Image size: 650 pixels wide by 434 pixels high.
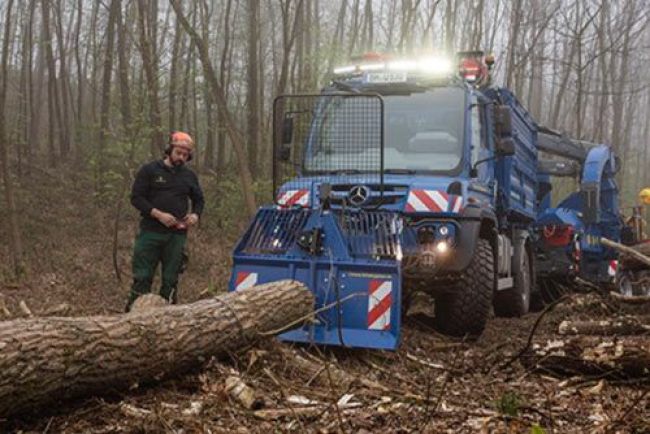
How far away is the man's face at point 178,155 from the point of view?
724cm

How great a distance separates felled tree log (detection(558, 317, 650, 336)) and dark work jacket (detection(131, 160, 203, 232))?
3808mm

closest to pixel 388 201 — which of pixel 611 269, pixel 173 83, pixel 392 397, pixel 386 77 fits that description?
pixel 386 77

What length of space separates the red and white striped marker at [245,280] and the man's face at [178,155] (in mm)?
1596

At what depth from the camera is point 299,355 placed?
5629 mm

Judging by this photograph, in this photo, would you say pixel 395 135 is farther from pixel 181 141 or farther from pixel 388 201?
pixel 181 141

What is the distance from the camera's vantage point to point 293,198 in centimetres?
716

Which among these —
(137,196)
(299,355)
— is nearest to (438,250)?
(299,355)

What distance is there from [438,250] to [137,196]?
2949 mm

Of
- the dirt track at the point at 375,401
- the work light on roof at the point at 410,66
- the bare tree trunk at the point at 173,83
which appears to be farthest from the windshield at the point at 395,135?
the bare tree trunk at the point at 173,83

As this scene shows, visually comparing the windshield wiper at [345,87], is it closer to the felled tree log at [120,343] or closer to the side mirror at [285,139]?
the side mirror at [285,139]

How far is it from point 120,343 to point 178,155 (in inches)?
127

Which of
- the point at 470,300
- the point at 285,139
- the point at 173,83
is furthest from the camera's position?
the point at 173,83

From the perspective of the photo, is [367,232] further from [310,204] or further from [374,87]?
[374,87]

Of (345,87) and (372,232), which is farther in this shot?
(345,87)
